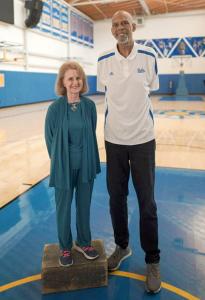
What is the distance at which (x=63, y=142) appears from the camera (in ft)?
5.52

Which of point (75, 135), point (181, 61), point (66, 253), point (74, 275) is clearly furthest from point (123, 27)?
point (181, 61)

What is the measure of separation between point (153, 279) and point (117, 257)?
299mm

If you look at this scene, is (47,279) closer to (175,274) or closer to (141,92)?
(175,274)

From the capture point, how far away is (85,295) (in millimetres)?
1695

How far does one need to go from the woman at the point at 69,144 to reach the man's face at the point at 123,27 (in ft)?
0.93

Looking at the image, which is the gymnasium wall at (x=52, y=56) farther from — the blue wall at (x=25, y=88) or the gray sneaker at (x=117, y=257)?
the gray sneaker at (x=117, y=257)

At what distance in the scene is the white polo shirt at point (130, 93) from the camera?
→ 1.71 metres

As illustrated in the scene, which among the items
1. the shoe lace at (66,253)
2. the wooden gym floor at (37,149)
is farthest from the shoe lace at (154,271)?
the wooden gym floor at (37,149)

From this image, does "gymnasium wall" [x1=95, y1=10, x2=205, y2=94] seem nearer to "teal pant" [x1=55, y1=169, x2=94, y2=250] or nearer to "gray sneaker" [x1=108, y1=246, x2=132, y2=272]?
"gray sneaker" [x1=108, y1=246, x2=132, y2=272]

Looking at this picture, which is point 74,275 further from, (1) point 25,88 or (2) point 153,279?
(1) point 25,88

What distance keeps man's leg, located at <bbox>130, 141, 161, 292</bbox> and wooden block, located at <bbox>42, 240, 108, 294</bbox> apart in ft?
0.89

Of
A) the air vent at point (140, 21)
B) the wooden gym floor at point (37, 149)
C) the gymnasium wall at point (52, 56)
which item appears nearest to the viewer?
the wooden gym floor at point (37, 149)

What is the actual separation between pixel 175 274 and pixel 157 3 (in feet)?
48.8

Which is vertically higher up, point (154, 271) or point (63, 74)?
point (63, 74)
